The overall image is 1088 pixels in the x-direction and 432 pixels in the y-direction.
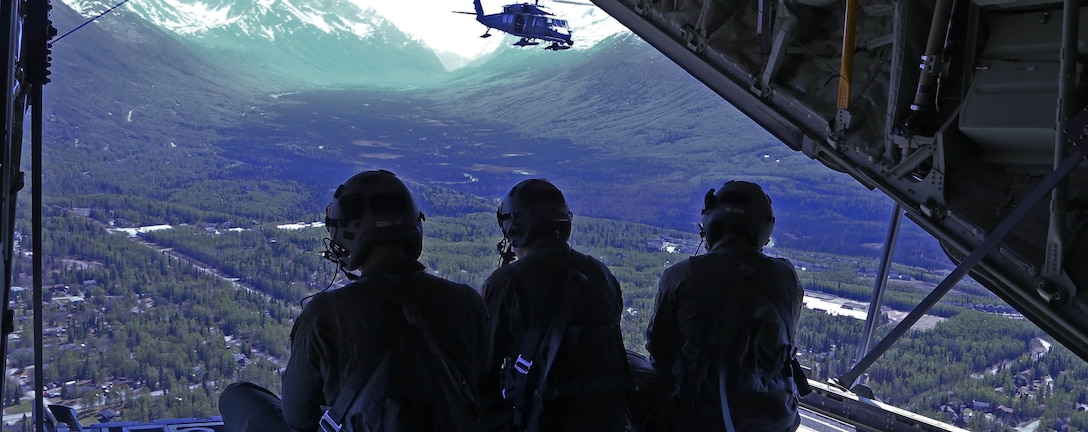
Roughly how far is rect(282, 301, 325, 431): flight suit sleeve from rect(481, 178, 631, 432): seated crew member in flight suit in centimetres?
72

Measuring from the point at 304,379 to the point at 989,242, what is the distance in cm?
288

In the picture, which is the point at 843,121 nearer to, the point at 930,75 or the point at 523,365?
the point at 930,75

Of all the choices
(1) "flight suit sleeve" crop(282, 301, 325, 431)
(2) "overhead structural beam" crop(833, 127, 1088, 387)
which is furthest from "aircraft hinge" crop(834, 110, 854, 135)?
(1) "flight suit sleeve" crop(282, 301, 325, 431)

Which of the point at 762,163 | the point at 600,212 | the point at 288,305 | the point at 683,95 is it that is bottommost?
the point at 288,305

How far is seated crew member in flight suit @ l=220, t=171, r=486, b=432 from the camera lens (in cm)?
214

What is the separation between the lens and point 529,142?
22.1 m

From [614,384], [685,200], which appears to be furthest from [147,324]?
[614,384]

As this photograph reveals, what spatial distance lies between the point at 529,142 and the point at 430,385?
2004 cm

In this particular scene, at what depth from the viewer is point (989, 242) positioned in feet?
12.1

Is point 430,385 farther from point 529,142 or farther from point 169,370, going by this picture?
point 529,142

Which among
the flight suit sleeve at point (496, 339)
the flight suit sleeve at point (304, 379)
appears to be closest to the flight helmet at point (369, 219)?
the flight suit sleeve at point (304, 379)

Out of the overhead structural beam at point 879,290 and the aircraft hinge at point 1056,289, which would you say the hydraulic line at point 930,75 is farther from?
the overhead structural beam at point 879,290

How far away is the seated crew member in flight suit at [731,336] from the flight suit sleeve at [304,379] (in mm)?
1423

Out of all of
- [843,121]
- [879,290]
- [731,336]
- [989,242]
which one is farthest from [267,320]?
[989,242]
